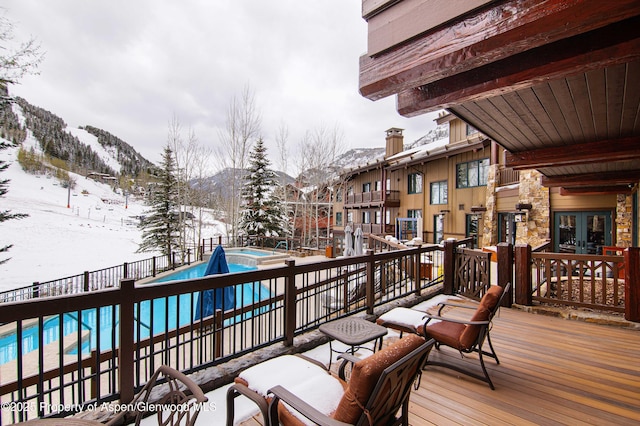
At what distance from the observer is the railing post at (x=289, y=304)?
3068 millimetres

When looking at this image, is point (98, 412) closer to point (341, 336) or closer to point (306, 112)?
point (341, 336)

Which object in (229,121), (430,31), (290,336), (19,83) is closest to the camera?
(430,31)

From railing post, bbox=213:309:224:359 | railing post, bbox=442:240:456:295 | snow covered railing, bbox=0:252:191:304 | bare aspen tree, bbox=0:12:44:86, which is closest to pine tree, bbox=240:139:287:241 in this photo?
snow covered railing, bbox=0:252:191:304

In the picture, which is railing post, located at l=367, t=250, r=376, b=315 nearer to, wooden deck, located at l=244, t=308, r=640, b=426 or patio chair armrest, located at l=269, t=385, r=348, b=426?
wooden deck, located at l=244, t=308, r=640, b=426

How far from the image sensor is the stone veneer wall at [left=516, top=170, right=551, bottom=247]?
10.3 metres

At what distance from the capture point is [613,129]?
10.4 feet

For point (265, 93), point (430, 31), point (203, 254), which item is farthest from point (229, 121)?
point (430, 31)

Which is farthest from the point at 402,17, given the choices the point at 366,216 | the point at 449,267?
the point at 366,216

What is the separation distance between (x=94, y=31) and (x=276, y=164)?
12747 millimetres

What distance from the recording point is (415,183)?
59.5ft

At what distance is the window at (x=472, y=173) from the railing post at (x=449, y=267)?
991 cm

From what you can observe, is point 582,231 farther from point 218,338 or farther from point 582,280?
point 218,338

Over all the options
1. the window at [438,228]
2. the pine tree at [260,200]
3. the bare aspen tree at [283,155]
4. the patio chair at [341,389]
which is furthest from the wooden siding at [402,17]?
the pine tree at [260,200]

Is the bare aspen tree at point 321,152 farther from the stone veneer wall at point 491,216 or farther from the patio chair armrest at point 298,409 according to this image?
the patio chair armrest at point 298,409
